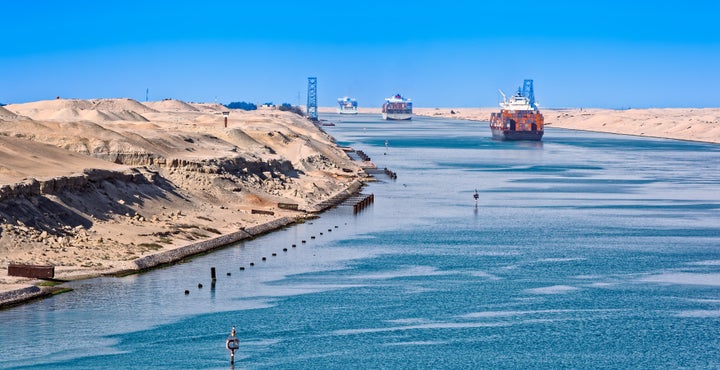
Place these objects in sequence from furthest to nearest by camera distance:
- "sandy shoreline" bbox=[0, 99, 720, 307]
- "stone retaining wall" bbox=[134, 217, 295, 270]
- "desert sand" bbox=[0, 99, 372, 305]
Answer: "stone retaining wall" bbox=[134, 217, 295, 270] < "desert sand" bbox=[0, 99, 372, 305] < "sandy shoreline" bbox=[0, 99, 720, 307]

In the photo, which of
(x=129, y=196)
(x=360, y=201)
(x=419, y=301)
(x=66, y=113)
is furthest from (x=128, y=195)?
(x=66, y=113)

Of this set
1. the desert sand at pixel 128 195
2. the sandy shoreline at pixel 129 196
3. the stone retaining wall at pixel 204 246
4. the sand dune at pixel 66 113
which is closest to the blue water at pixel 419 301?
the stone retaining wall at pixel 204 246

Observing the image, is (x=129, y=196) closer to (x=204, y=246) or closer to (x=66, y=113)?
(x=204, y=246)

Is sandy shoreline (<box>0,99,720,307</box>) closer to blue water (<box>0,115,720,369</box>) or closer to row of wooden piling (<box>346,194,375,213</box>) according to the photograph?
row of wooden piling (<box>346,194,375,213</box>)

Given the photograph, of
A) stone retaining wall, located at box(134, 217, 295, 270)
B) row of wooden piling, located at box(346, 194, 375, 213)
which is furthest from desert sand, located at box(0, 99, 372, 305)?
row of wooden piling, located at box(346, 194, 375, 213)

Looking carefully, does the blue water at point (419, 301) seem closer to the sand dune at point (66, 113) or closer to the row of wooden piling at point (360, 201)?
the row of wooden piling at point (360, 201)
